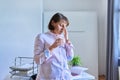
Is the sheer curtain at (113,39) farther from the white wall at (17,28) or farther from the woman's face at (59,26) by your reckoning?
the woman's face at (59,26)

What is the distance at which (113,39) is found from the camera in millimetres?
4137

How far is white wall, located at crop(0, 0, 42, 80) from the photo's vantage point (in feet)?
11.2

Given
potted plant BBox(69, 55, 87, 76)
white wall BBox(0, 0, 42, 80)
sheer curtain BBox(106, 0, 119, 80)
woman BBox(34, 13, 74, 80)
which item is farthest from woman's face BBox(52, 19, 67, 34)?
sheer curtain BBox(106, 0, 119, 80)

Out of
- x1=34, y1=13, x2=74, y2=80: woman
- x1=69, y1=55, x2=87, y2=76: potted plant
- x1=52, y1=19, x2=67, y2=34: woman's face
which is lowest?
x1=69, y1=55, x2=87, y2=76: potted plant

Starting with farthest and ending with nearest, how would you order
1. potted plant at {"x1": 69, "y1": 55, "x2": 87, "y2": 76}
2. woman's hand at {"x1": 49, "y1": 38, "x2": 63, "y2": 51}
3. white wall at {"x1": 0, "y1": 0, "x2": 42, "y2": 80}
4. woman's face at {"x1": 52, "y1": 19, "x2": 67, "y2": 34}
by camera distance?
1. white wall at {"x1": 0, "y1": 0, "x2": 42, "y2": 80}
2. potted plant at {"x1": 69, "y1": 55, "x2": 87, "y2": 76}
3. woman's face at {"x1": 52, "y1": 19, "x2": 67, "y2": 34}
4. woman's hand at {"x1": 49, "y1": 38, "x2": 63, "y2": 51}

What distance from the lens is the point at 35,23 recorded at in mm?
4031

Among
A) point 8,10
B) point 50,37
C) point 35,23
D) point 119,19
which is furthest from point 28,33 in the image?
point 50,37

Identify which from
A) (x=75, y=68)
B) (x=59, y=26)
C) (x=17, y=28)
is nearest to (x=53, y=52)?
(x=59, y=26)

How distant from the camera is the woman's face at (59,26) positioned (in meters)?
1.89

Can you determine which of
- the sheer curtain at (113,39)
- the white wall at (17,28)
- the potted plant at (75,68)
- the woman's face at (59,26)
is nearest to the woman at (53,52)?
the woman's face at (59,26)

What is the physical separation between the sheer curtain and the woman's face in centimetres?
240

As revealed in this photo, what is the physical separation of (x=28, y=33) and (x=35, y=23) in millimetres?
250

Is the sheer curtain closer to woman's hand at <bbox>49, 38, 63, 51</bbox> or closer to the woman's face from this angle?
the woman's face

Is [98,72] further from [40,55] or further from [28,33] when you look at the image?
[40,55]
